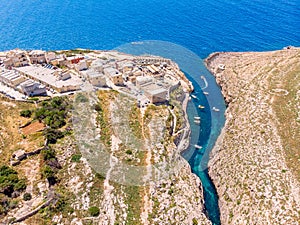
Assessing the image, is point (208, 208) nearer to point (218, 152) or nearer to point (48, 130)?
point (218, 152)

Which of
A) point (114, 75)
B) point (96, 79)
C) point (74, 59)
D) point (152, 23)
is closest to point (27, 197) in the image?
point (96, 79)

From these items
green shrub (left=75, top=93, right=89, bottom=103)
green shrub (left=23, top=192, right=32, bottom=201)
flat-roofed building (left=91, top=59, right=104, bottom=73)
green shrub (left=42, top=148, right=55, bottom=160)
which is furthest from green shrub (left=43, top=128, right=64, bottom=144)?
flat-roofed building (left=91, top=59, right=104, bottom=73)

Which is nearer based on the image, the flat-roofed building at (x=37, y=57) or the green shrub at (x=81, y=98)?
the green shrub at (x=81, y=98)

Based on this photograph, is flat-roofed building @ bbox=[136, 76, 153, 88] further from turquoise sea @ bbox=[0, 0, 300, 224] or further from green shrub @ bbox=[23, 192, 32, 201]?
green shrub @ bbox=[23, 192, 32, 201]

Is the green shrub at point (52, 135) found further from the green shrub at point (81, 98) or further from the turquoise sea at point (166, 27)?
the turquoise sea at point (166, 27)

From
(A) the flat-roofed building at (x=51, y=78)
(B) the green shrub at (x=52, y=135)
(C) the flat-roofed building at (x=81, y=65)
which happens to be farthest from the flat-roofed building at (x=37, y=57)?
(B) the green shrub at (x=52, y=135)

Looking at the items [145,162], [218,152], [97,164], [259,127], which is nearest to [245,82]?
[259,127]
